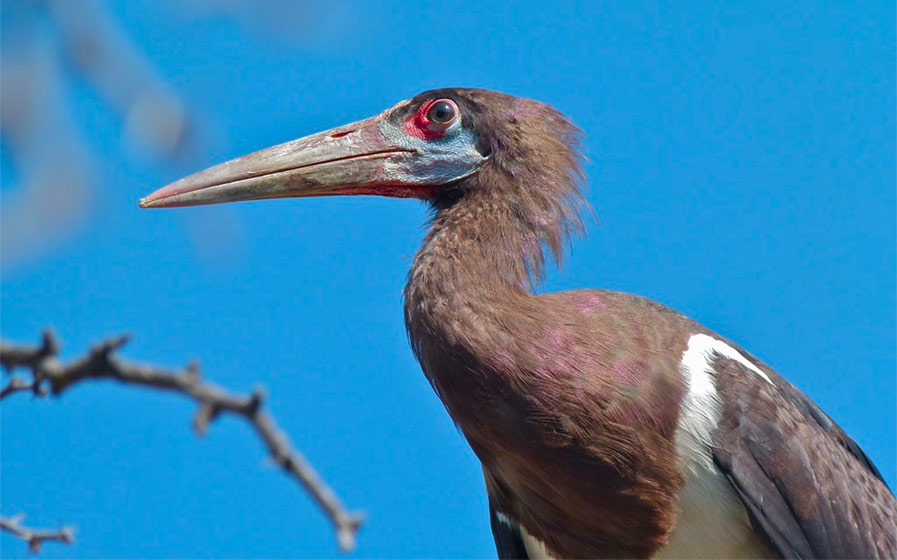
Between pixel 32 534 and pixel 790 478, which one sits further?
pixel 790 478

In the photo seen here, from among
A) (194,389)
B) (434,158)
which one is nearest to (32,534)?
(194,389)

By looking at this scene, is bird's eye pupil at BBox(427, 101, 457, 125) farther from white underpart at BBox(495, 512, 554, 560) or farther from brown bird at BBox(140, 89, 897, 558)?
white underpart at BBox(495, 512, 554, 560)

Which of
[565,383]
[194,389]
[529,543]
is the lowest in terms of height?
[194,389]

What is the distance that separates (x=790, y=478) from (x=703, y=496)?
44 centimetres

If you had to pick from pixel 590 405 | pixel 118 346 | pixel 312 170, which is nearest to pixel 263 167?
pixel 312 170

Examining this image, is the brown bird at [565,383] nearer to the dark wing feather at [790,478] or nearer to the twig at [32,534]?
the dark wing feather at [790,478]

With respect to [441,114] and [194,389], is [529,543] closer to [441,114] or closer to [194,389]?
[441,114]

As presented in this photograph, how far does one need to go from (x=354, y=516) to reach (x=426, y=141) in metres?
4.45

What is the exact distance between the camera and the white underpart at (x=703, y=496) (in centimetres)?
512

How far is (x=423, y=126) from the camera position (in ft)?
19.7

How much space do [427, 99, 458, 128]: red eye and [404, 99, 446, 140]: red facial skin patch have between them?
2 cm

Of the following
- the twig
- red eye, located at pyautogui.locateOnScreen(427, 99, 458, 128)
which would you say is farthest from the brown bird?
the twig

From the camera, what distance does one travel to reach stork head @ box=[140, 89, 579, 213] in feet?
18.4

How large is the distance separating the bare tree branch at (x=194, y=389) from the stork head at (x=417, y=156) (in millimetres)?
3834
